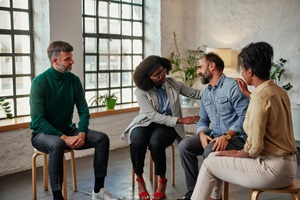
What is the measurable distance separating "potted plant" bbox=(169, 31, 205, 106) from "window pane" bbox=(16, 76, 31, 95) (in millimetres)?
2195

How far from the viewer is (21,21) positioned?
4.76 m

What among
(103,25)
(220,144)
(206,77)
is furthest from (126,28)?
(220,144)

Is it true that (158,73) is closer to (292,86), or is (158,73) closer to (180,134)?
(180,134)

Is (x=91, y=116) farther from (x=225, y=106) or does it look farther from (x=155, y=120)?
(x=225, y=106)

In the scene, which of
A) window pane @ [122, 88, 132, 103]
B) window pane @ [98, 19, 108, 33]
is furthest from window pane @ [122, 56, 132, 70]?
window pane @ [98, 19, 108, 33]

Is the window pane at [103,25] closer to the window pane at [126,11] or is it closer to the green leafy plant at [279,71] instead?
the window pane at [126,11]

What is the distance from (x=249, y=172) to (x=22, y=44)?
10.9ft

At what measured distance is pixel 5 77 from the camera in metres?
4.65

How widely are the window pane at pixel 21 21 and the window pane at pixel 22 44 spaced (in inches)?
4.1

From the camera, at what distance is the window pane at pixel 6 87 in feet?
15.2

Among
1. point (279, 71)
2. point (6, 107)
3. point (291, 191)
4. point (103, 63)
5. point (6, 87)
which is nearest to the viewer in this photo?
point (291, 191)

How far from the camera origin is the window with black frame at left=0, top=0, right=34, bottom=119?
15.1ft

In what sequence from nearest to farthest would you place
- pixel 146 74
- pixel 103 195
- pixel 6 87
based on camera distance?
pixel 103 195 < pixel 146 74 < pixel 6 87

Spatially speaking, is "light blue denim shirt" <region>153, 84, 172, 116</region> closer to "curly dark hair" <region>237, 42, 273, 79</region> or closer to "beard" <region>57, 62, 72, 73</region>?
"beard" <region>57, 62, 72, 73</region>
